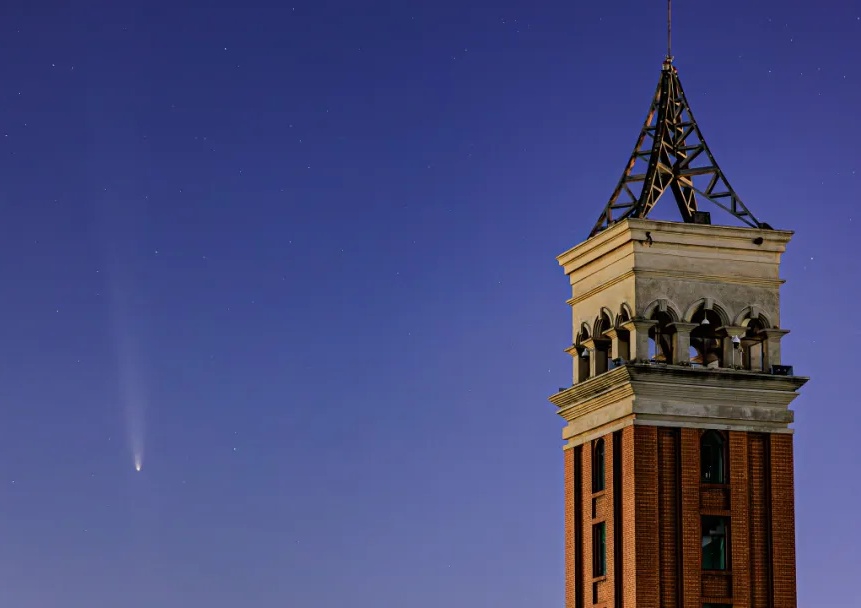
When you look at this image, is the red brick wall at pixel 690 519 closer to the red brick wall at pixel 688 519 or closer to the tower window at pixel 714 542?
the red brick wall at pixel 688 519

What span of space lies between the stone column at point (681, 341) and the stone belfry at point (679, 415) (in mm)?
37

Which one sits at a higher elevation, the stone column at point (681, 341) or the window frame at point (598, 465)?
the stone column at point (681, 341)

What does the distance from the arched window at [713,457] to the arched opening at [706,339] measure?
306cm

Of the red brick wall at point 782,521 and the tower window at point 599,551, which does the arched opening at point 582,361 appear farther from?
the red brick wall at point 782,521

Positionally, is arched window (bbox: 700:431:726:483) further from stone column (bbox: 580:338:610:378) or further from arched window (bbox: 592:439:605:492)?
stone column (bbox: 580:338:610:378)

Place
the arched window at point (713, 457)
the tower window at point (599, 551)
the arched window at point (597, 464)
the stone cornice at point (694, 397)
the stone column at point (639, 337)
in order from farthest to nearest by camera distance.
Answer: the arched window at point (597, 464), the tower window at point (599, 551), the stone column at point (639, 337), the arched window at point (713, 457), the stone cornice at point (694, 397)

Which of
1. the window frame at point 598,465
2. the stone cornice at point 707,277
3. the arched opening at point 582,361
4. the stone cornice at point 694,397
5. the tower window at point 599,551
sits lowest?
the tower window at point 599,551

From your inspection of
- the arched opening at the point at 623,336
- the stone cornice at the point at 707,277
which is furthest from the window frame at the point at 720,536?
the stone cornice at the point at 707,277

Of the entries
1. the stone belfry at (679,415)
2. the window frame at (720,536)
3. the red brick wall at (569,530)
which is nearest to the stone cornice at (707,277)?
the stone belfry at (679,415)

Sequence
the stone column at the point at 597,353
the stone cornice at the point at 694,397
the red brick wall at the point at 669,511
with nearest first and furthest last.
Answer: the red brick wall at the point at 669,511
the stone cornice at the point at 694,397
the stone column at the point at 597,353

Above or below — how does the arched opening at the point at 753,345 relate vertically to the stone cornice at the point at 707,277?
below

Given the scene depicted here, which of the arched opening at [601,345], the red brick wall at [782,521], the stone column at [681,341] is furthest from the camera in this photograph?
the arched opening at [601,345]

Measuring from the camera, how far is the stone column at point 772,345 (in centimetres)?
→ 8303

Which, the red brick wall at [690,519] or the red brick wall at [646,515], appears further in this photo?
the red brick wall at [690,519]
